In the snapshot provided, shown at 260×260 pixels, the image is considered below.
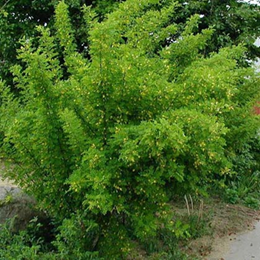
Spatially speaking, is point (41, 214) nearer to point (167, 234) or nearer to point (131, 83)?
point (167, 234)

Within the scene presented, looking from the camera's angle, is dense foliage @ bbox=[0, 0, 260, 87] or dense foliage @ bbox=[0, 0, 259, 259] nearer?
dense foliage @ bbox=[0, 0, 259, 259]

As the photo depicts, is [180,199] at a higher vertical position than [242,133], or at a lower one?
lower

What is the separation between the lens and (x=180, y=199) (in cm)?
627

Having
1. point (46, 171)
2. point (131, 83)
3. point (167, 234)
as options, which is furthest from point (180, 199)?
point (131, 83)

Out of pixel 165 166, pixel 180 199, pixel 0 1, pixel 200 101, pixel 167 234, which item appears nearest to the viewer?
pixel 165 166

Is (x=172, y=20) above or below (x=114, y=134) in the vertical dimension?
below

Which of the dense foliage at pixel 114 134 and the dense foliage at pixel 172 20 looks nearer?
the dense foliage at pixel 114 134

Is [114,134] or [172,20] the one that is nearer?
[114,134]

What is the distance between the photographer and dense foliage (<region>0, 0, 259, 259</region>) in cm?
319

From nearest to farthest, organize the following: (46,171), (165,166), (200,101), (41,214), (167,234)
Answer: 1. (165,166)
2. (200,101)
3. (46,171)
4. (41,214)
5. (167,234)

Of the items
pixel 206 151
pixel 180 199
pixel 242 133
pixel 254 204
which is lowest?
pixel 254 204

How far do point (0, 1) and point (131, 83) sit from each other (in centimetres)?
542

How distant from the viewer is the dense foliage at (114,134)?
3191mm

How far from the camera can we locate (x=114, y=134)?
3.30 m
